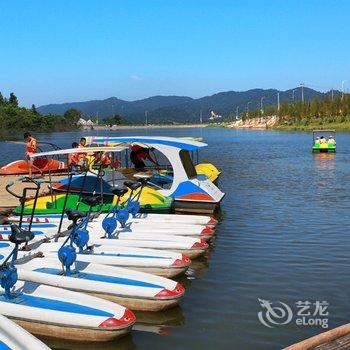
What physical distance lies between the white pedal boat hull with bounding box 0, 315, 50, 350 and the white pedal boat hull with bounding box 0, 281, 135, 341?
87 centimetres

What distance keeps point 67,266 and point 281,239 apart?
7.32 metres

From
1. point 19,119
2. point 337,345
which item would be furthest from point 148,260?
point 19,119

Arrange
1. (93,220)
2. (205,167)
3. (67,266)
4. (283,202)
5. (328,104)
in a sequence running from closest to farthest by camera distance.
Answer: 1. (67,266)
2. (93,220)
3. (283,202)
4. (205,167)
5. (328,104)

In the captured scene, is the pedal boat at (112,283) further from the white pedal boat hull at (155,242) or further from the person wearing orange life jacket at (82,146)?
the person wearing orange life jacket at (82,146)

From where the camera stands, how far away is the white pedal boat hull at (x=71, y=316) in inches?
312

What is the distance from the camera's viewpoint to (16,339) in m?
6.97

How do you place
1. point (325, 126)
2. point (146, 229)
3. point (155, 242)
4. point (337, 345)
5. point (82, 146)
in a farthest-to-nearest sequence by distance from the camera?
point (325, 126) → point (82, 146) → point (146, 229) → point (155, 242) → point (337, 345)

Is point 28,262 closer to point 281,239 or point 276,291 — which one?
point 276,291

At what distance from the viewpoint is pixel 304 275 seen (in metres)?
11.8

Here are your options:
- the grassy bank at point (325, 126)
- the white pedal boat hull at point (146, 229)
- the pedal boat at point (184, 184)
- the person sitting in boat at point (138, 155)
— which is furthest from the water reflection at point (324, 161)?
the grassy bank at point (325, 126)

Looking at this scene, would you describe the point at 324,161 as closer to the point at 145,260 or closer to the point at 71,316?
the point at 145,260

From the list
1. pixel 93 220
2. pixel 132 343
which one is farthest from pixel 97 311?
pixel 93 220

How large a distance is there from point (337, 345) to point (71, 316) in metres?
3.83

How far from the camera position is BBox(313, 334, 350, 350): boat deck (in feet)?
21.8
